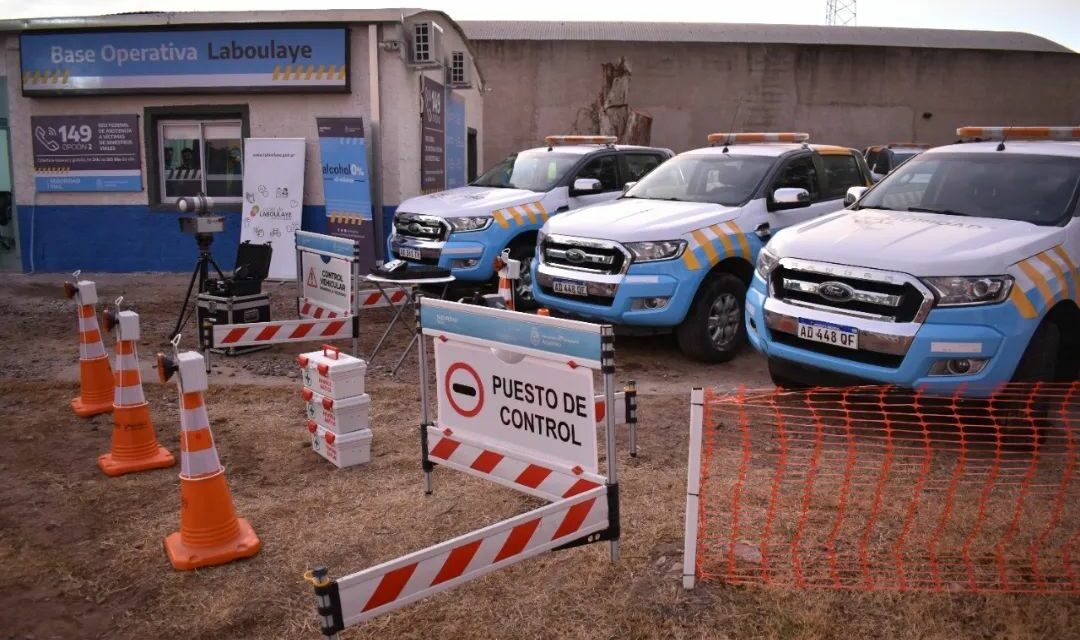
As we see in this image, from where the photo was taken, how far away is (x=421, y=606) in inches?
146

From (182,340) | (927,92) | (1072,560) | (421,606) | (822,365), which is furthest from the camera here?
(927,92)

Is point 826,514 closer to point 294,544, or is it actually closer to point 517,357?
point 517,357

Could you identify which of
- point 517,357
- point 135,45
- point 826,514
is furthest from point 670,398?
point 135,45

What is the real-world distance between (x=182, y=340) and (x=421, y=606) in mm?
6140

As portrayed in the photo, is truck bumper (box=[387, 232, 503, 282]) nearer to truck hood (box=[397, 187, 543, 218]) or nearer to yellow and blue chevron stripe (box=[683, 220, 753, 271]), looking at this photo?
truck hood (box=[397, 187, 543, 218])

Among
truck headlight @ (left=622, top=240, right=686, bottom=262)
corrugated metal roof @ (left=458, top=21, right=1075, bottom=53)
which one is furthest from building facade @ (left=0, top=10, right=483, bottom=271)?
corrugated metal roof @ (left=458, top=21, right=1075, bottom=53)

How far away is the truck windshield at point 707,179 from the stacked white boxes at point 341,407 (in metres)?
4.07

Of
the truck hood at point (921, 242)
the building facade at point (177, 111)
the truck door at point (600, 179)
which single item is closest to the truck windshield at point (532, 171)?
the truck door at point (600, 179)

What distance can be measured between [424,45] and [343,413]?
8.93 metres

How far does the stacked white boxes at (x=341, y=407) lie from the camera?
5234 mm

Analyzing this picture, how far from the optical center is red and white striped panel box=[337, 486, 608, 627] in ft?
9.42

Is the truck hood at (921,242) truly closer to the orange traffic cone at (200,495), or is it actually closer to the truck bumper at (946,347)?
the truck bumper at (946,347)

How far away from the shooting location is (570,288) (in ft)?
25.2

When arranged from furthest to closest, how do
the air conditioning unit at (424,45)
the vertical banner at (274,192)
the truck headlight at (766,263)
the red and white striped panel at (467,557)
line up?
the vertical banner at (274,192), the air conditioning unit at (424,45), the truck headlight at (766,263), the red and white striped panel at (467,557)
